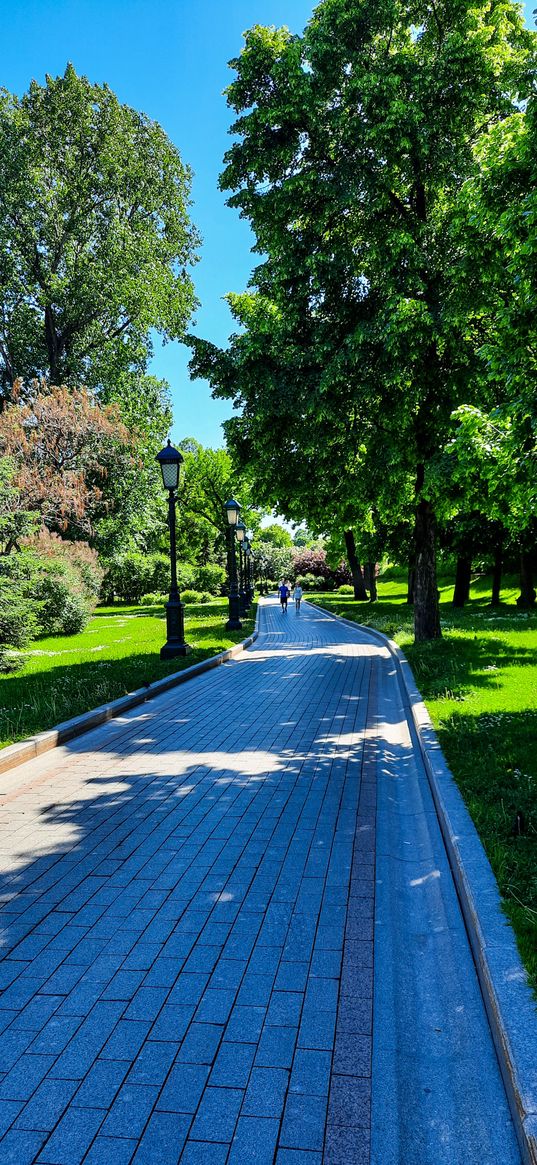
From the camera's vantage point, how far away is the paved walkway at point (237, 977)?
2285 millimetres

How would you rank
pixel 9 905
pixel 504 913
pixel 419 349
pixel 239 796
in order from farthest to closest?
pixel 419 349 < pixel 239 796 < pixel 9 905 < pixel 504 913

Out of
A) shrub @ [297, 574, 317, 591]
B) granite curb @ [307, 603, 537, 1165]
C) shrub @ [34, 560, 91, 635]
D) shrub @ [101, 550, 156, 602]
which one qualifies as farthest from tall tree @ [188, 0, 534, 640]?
shrub @ [297, 574, 317, 591]

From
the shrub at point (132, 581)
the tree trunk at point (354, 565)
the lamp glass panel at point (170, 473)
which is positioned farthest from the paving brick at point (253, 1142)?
the shrub at point (132, 581)

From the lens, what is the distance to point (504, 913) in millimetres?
3268

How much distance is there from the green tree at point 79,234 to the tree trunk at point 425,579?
16.2m

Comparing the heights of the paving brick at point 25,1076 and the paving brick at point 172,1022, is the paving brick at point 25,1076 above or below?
below

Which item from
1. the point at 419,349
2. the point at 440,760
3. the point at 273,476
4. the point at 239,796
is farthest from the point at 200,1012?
the point at 273,476

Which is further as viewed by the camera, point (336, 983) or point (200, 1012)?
point (336, 983)

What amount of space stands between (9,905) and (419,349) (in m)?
10.9

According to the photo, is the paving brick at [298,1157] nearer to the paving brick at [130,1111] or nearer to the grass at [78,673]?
the paving brick at [130,1111]

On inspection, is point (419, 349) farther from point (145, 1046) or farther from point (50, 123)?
point (50, 123)

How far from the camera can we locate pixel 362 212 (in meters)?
13.2

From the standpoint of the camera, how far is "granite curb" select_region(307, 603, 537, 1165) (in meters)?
2.22

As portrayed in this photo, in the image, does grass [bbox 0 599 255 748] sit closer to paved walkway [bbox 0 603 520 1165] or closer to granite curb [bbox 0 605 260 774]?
granite curb [bbox 0 605 260 774]
